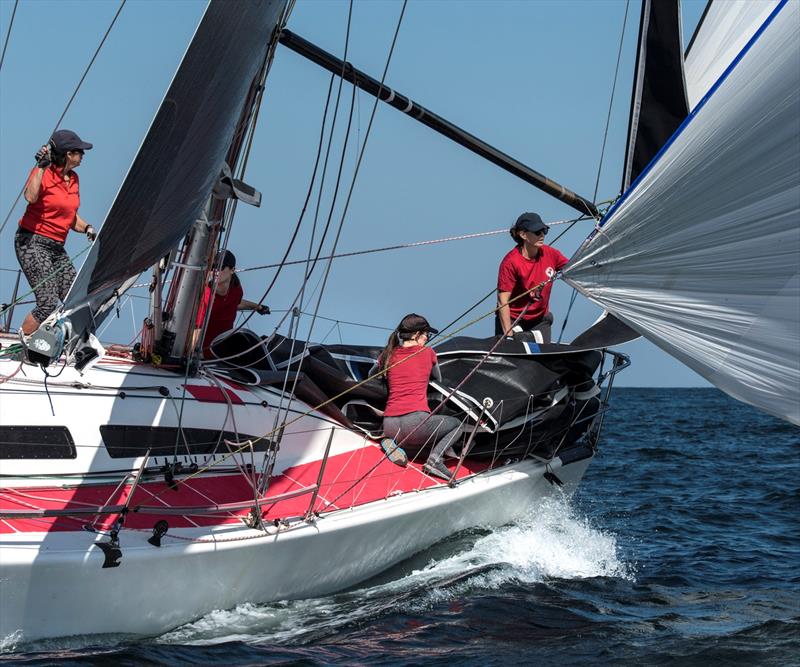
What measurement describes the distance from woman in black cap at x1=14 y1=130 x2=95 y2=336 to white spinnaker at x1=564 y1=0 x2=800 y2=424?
4.10 metres

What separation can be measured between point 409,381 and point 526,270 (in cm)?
164

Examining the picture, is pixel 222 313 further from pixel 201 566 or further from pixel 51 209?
pixel 201 566

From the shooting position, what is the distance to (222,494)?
6.86 metres

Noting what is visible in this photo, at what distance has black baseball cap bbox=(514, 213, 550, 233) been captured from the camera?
887cm

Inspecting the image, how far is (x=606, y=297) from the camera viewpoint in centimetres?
648

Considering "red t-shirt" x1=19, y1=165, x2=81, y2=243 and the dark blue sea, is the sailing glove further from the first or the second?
the dark blue sea

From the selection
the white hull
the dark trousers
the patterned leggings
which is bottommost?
the white hull

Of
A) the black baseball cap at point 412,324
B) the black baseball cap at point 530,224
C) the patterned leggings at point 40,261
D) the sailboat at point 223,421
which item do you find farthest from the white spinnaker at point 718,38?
the patterned leggings at point 40,261

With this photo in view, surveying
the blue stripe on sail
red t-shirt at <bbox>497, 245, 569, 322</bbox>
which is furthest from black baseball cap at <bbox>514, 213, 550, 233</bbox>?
the blue stripe on sail

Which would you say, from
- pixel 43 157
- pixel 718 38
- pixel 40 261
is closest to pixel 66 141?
pixel 43 157

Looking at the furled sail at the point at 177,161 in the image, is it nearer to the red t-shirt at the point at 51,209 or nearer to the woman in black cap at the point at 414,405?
the red t-shirt at the point at 51,209

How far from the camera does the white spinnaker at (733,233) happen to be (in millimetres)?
5473

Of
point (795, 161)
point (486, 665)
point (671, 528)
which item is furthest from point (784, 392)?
point (671, 528)

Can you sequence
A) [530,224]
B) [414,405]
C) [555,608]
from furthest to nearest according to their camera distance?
[530,224], [414,405], [555,608]
